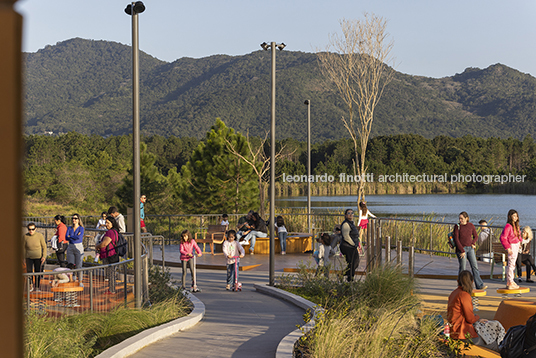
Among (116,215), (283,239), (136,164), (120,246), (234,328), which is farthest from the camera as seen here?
(283,239)

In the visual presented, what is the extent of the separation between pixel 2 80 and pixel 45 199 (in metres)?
54.7

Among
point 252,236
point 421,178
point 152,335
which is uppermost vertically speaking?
point 421,178

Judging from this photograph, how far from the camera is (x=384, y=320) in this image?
24.5 ft

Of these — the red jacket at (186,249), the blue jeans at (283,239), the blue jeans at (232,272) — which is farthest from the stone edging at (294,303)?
the blue jeans at (283,239)

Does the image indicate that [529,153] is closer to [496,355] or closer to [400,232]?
[400,232]

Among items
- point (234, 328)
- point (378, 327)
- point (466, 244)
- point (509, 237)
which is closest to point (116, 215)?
point (234, 328)

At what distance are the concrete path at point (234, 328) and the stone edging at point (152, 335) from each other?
0.11m

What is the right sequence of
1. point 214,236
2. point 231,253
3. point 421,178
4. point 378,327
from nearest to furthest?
point 378,327 → point 231,253 → point 214,236 → point 421,178

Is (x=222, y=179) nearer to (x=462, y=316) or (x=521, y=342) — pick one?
(x=462, y=316)

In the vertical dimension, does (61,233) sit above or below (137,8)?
below

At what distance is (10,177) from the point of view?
0.67 meters

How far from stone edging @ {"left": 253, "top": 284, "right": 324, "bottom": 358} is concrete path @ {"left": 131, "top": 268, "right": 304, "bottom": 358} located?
6.4 inches

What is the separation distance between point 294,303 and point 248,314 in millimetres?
1447

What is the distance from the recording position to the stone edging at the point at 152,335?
284 inches
